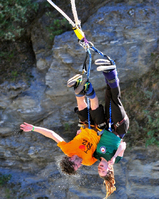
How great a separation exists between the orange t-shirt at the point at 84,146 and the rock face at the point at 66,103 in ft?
6.62

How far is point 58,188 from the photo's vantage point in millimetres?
5875

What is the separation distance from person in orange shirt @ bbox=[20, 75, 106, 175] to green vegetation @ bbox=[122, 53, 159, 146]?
2.06m

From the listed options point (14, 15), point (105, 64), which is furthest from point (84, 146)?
point (14, 15)

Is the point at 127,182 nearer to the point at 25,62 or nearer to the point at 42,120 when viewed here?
the point at 42,120

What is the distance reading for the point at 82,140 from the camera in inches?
124

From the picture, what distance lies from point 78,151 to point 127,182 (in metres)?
2.93

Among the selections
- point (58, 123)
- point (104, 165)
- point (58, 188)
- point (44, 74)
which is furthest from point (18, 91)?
point (104, 165)

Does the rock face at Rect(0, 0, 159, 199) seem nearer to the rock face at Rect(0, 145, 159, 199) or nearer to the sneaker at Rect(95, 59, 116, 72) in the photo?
the rock face at Rect(0, 145, 159, 199)

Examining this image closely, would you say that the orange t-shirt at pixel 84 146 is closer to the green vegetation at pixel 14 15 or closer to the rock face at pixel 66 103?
the rock face at pixel 66 103

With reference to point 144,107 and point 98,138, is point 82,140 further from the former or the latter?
point 144,107

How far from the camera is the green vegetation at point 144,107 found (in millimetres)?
4941

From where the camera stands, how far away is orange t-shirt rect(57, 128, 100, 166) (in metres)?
3.02

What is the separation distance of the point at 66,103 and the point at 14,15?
7.75 ft

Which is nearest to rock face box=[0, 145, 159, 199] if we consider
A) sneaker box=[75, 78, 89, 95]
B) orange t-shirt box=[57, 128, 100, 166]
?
orange t-shirt box=[57, 128, 100, 166]
